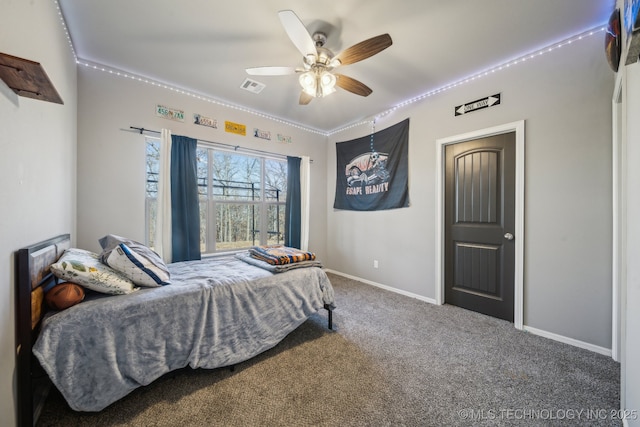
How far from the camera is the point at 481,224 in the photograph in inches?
103

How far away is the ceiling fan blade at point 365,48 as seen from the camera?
164 centimetres

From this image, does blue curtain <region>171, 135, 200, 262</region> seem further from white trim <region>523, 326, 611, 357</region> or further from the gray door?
white trim <region>523, 326, 611, 357</region>

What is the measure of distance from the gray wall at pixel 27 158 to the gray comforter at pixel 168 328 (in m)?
0.19

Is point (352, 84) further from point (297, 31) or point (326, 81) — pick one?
point (297, 31)

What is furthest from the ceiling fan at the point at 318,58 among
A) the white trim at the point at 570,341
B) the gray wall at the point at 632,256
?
the white trim at the point at 570,341

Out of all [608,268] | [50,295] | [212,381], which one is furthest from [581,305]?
[50,295]

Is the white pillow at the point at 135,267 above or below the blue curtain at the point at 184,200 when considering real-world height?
below

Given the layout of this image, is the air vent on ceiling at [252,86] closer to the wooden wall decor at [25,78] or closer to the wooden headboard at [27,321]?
the wooden wall decor at [25,78]

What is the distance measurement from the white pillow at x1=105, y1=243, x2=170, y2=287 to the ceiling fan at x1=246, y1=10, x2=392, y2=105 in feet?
5.47

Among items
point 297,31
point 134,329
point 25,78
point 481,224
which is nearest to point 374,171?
point 481,224

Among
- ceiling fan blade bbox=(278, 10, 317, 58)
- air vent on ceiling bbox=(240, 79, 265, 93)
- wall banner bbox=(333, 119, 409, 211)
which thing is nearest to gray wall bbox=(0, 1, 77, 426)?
ceiling fan blade bbox=(278, 10, 317, 58)

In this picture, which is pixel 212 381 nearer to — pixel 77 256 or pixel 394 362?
pixel 77 256

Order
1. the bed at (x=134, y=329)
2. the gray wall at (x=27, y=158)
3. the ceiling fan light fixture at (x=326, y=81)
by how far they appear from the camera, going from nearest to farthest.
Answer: the gray wall at (x=27, y=158), the bed at (x=134, y=329), the ceiling fan light fixture at (x=326, y=81)

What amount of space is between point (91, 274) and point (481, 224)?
3.43 metres
